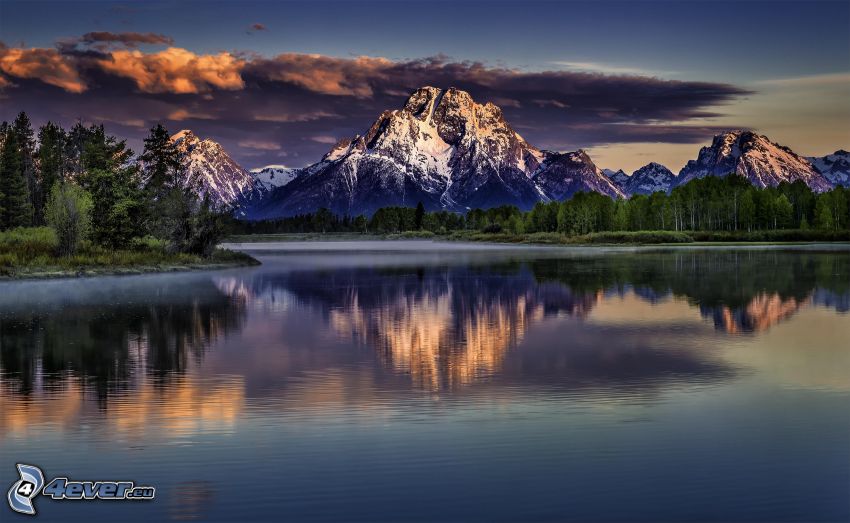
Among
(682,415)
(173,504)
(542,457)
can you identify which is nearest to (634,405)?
(682,415)

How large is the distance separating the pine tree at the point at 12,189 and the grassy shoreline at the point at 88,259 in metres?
22.8

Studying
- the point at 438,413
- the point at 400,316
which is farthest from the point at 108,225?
the point at 438,413

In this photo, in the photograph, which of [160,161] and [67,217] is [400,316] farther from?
[160,161]

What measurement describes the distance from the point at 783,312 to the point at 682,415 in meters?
25.2

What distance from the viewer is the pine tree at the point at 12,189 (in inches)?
4569

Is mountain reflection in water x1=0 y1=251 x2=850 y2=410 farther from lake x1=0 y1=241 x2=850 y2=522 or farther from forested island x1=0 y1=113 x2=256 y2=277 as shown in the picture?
forested island x1=0 y1=113 x2=256 y2=277

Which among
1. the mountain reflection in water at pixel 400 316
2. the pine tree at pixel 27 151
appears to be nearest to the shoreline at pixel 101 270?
the mountain reflection in water at pixel 400 316

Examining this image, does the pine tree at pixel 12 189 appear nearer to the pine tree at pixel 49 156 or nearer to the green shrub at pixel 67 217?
the pine tree at pixel 49 156

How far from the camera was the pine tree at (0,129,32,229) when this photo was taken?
381ft

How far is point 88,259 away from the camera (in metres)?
74.9

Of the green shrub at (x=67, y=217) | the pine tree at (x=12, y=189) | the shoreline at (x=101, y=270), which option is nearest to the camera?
the shoreline at (x=101, y=270)

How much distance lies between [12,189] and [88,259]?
51.2 m

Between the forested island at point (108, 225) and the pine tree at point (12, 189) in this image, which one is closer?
the forested island at point (108, 225)

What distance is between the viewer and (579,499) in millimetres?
13094
